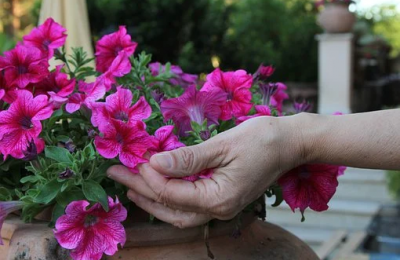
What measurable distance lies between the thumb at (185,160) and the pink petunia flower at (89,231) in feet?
0.38

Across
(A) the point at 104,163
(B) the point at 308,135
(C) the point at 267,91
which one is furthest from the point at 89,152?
(C) the point at 267,91

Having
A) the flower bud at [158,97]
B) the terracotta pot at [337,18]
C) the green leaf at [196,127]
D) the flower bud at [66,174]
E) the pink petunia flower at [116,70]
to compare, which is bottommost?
the terracotta pot at [337,18]

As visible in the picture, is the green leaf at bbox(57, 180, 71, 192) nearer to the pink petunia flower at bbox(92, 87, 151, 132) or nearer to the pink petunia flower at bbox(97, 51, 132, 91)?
the pink petunia flower at bbox(92, 87, 151, 132)

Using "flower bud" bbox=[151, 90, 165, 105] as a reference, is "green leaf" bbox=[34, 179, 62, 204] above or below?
below

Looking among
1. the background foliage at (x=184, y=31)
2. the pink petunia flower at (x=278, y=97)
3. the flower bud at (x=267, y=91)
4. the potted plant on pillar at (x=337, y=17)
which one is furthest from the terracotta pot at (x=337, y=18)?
the flower bud at (x=267, y=91)

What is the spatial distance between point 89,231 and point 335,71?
5599 mm

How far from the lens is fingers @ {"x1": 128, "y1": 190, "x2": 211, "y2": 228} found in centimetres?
99

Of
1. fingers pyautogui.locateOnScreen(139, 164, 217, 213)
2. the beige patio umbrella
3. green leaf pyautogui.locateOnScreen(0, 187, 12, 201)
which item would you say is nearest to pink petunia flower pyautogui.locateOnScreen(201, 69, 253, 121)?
fingers pyautogui.locateOnScreen(139, 164, 217, 213)

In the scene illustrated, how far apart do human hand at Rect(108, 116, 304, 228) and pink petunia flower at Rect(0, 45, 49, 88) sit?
31 centimetres

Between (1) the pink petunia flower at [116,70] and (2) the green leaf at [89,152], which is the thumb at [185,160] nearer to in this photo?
(2) the green leaf at [89,152]

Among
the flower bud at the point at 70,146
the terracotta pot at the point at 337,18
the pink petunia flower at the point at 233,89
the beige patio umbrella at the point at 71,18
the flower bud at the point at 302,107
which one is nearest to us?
the flower bud at the point at 70,146

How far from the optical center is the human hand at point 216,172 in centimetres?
95

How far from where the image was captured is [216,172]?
982 millimetres

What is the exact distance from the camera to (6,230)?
1090mm
